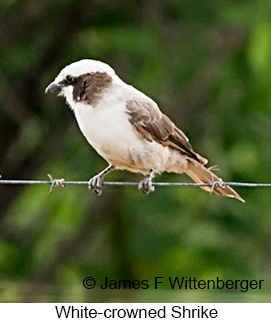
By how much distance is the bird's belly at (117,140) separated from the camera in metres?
10.1

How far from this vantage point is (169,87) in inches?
598

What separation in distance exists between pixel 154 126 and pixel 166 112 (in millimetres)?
4406

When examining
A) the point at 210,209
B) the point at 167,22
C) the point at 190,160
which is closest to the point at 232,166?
the point at 210,209

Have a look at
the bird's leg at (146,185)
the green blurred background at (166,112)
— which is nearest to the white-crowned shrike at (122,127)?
the bird's leg at (146,185)

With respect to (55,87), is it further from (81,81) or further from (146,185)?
(146,185)

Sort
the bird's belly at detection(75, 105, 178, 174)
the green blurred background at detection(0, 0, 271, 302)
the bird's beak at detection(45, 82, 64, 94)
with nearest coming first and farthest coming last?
the bird's belly at detection(75, 105, 178, 174) → the bird's beak at detection(45, 82, 64, 94) → the green blurred background at detection(0, 0, 271, 302)

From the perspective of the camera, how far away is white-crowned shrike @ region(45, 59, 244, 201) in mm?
10117

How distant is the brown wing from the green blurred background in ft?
12.2

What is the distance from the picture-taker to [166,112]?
583 inches

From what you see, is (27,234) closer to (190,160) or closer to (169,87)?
(169,87)

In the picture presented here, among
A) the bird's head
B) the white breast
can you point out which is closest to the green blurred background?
the bird's head

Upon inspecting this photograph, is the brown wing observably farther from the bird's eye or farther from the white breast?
the bird's eye

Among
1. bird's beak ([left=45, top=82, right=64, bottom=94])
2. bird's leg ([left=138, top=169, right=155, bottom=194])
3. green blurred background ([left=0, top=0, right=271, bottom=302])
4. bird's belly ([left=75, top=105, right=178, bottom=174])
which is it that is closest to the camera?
bird's belly ([left=75, top=105, right=178, bottom=174])

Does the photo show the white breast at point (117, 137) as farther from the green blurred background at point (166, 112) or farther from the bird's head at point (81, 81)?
the green blurred background at point (166, 112)
